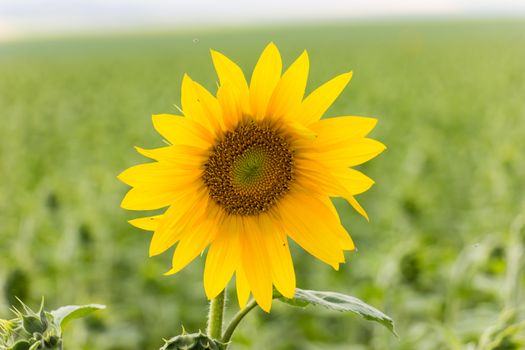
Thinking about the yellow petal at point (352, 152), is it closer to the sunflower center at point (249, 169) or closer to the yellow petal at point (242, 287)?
the sunflower center at point (249, 169)

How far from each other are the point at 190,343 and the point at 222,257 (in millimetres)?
339

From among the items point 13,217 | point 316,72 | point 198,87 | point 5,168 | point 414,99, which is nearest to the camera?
point 198,87

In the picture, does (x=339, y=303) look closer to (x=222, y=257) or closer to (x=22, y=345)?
(x=222, y=257)

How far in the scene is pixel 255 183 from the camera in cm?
161

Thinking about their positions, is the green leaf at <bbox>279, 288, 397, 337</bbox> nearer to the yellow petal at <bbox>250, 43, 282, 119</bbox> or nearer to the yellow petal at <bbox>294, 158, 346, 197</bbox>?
the yellow petal at <bbox>294, 158, 346, 197</bbox>

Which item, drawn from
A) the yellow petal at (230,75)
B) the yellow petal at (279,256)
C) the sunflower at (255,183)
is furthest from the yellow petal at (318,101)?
the yellow petal at (279,256)

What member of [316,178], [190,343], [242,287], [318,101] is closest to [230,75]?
[318,101]

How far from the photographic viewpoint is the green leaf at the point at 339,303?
1.33 meters

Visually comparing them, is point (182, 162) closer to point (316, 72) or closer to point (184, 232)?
point (184, 232)

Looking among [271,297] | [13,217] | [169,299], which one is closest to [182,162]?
[271,297]

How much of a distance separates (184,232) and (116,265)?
3.85 metres

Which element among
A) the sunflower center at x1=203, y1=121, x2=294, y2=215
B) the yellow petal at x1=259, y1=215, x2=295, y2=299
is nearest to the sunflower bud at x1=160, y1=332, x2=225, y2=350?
the yellow petal at x1=259, y1=215, x2=295, y2=299

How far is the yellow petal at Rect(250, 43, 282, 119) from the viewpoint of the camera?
1.40 meters

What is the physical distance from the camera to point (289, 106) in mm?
1442
